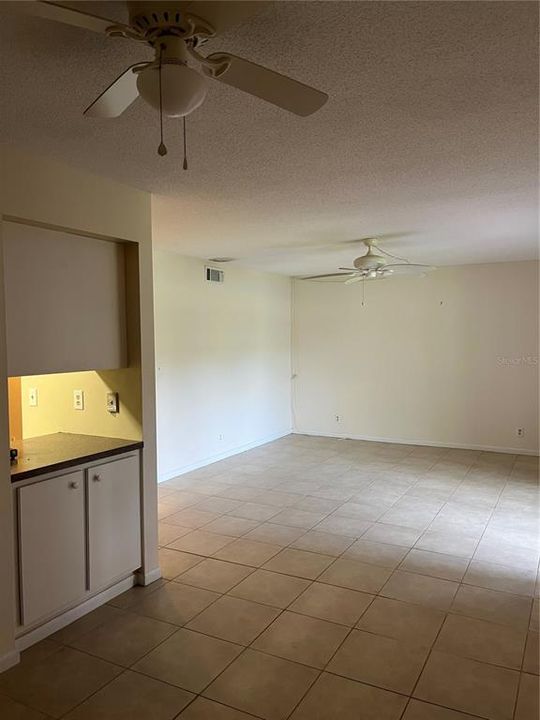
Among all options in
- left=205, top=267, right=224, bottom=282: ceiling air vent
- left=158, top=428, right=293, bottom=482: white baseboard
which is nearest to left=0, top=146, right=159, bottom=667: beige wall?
left=158, top=428, right=293, bottom=482: white baseboard

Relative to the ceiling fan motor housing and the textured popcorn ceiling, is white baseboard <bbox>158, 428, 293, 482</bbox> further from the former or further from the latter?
the ceiling fan motor housing

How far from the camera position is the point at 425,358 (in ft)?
24.0

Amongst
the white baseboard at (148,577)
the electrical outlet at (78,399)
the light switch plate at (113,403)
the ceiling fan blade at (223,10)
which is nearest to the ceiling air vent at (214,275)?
the electrical outlet at (78,399)

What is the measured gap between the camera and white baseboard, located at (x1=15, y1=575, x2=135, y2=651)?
2631 mm

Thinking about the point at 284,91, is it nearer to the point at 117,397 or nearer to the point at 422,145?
the point at 422,145

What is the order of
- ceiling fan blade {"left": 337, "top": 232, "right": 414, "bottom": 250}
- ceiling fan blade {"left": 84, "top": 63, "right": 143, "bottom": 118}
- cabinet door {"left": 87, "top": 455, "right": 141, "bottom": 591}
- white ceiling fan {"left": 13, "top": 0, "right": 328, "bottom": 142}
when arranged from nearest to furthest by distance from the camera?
1. white ceiling fan {"left": 13, "top": 0, "right": 328, "bottom": 142}
2. ceiling fan blade {"left": 84, "top": 63, "right": 143, "bottom": 118}
3. cabinet door {"left": 87, "top": 455, "right": 141, "bottom": 591}
4. ceiling fan blade {"left": 337, "top": 232, "right": 414, "bottom": 250}

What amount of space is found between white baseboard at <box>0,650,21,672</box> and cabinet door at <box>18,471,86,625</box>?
0.45 ft

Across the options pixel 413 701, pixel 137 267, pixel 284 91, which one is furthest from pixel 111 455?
pixel 284 91

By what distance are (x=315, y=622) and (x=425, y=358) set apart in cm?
504

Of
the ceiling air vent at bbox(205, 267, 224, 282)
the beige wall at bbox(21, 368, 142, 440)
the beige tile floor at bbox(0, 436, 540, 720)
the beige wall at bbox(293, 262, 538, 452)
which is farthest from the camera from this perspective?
the beige wall at bbox(293, 262, 538, 452)

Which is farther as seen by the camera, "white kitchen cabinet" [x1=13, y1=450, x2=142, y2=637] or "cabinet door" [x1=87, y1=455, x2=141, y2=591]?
"cabinet door" [x1=87, y1=455, x2=141, y2=591]

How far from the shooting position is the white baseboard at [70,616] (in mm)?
2631

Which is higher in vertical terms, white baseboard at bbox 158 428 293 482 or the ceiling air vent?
the ceiling air vent

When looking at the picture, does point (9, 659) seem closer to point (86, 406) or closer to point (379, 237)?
point (86, 406)
